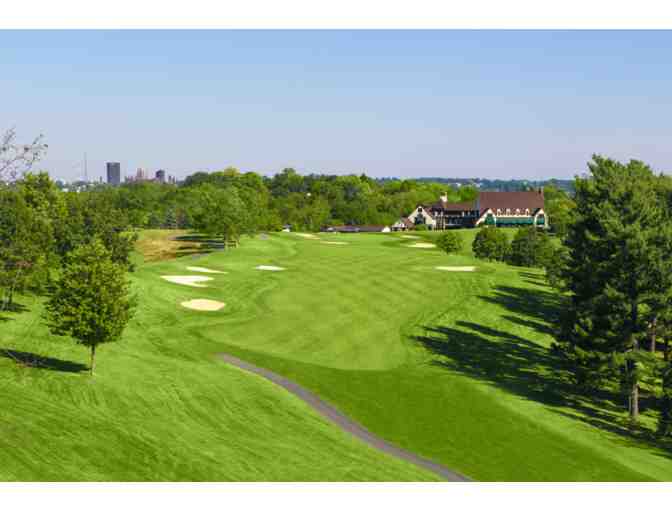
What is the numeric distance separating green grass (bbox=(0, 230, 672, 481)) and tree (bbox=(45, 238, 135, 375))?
2.47 m

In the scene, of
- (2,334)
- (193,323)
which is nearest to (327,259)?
(193,323)

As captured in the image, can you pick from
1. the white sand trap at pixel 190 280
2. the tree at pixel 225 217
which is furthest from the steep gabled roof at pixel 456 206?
the white sand trap at pixel 190 280

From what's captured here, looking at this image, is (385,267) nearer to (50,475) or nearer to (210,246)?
(210,246)

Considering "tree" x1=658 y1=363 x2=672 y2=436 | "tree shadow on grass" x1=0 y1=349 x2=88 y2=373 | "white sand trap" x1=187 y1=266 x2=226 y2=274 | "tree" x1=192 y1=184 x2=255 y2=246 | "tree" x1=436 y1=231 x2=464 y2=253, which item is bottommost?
"tree" x1=658 y1=363 x2=672 y2=436

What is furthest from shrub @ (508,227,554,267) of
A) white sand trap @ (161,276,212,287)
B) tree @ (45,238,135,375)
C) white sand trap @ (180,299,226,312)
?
tree @ (45,238,135,375)

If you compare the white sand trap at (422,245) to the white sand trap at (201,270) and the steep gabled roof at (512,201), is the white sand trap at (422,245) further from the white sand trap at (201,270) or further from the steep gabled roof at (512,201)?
the white sand trap at (201,270)

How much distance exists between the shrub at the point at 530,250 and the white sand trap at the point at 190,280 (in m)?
52.8

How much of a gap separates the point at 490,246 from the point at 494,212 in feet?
260

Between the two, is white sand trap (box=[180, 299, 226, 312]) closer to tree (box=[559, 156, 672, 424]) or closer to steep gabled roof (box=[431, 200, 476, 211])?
tree (box=[559, 156, 672, 424])

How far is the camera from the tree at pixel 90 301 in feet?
115

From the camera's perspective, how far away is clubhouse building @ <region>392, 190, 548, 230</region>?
183250 mm

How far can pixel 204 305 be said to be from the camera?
197 feet

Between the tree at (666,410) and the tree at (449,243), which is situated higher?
the tree at (449,243)

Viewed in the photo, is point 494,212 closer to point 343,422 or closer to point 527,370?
point 527,370
